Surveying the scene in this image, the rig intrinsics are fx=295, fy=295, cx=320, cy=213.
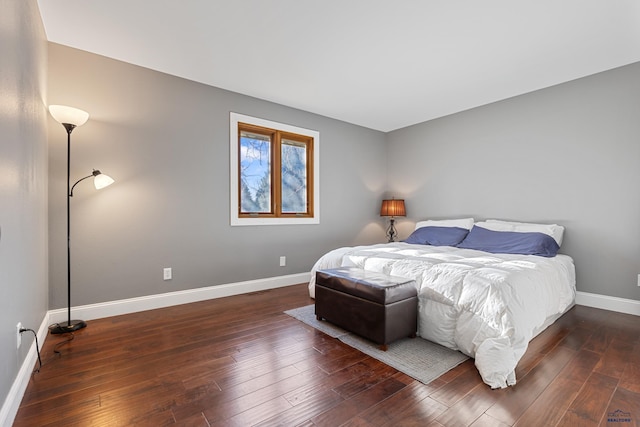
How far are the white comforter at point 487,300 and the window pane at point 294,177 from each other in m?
1.69

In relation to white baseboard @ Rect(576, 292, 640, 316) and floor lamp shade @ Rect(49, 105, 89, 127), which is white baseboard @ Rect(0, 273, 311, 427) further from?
white baseboard @ Rect(576, 292, 640, 316)

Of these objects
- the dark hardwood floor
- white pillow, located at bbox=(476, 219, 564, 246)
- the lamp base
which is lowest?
the dark hardwood floor

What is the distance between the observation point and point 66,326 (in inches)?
97.8

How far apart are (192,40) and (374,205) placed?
11.8 ft

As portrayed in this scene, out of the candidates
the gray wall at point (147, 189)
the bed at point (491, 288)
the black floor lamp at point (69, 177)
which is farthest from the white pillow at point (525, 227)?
the black floor lamp at point (69, 177)

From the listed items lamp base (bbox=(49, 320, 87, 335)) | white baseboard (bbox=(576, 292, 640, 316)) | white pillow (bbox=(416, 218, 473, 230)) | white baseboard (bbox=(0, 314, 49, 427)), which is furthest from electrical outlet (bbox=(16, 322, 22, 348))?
white baseboard (bbox=(576, 292, 640, 316))

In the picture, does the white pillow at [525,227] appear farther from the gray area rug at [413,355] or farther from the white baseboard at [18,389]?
the white baseboard at [18,389]

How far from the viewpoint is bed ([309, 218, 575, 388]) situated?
Answer: 1841 millimetres

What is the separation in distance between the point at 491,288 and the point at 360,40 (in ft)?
7.25

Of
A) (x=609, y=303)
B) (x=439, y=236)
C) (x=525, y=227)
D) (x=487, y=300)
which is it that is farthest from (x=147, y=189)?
(x=609, y=303)

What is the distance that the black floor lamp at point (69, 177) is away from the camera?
2330mm

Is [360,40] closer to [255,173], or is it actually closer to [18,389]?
[255,173]

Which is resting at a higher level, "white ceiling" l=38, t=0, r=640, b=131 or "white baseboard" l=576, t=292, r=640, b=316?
"white ceiling" l=38, t=0, r=640, b=131

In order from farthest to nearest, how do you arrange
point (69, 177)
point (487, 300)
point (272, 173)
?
point (272, 173) → point (69, 177) → point (487, 300)
